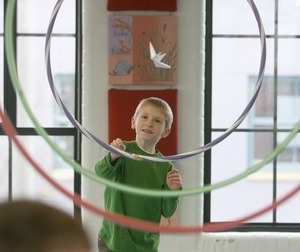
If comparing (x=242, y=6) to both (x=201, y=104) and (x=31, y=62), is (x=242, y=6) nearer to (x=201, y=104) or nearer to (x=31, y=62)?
(x=201, y=104)

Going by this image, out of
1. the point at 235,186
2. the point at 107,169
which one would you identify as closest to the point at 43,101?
the point at 235,186

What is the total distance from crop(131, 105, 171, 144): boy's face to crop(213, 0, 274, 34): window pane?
1.30 metres

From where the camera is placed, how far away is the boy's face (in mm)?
3348

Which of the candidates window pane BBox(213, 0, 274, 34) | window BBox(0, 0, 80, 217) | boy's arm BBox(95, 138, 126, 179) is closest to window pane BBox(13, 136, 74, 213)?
window BBox(0, 0, 80, 217)

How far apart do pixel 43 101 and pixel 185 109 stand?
808 mm

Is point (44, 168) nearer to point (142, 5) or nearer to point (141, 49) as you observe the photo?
point (141, 49)

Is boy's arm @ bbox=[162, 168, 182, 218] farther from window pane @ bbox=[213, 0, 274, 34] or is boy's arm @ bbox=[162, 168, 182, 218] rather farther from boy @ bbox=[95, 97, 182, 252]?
window pane @ bbox=[213, 0, 274, 34]

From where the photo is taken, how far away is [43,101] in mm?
4492

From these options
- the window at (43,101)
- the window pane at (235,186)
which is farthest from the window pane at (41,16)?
the window pane at (235,186)

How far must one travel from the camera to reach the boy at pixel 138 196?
10.6 feet

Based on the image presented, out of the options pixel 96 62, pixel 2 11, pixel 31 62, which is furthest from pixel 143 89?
pixel 2 11

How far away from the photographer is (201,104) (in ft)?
14.4

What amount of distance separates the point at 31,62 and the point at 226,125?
1170mm

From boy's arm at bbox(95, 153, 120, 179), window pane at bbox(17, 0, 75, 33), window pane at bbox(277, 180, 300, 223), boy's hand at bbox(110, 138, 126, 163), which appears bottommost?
window pane at bbox(277, 180, 300, 223)
